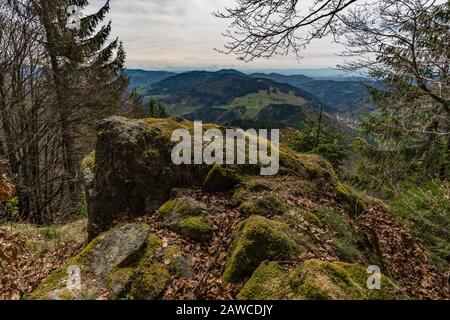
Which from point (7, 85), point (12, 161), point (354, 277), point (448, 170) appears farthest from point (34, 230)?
point (448, 170)

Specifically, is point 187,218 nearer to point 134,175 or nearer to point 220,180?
point 220,180

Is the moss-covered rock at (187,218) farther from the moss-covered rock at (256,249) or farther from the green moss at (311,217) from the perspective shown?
the green moss at (311,217)

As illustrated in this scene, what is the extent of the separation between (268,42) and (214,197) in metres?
3.11

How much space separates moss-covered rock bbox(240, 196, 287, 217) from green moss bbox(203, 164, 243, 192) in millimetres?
783

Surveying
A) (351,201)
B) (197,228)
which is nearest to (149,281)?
(197,228)

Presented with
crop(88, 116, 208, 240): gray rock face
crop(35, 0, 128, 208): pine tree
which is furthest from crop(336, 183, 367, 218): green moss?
crop(35, 0, 128, 208): pine tree

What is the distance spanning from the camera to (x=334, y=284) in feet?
10.6

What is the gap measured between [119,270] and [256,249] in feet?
6.00

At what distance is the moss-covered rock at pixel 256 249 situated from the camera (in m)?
3.97
